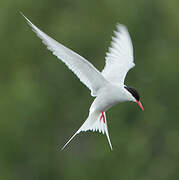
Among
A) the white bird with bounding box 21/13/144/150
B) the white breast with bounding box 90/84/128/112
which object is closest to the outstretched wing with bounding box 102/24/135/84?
the white bird with bounding box 21/13/144/150

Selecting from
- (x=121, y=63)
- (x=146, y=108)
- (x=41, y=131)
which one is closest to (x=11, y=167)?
(x=41, y=131)

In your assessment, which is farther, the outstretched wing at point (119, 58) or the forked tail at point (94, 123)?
the outstretched wing at point (119, 58)

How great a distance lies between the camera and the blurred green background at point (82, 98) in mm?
18578

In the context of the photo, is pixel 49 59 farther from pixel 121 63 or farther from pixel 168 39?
pixel 121 63

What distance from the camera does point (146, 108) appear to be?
776 inches

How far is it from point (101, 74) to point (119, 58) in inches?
60.5

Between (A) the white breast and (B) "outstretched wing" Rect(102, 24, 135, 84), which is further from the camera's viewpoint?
(B) "outstretched wing" Rect(102, 24, 135, 84)

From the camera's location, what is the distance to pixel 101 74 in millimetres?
8047

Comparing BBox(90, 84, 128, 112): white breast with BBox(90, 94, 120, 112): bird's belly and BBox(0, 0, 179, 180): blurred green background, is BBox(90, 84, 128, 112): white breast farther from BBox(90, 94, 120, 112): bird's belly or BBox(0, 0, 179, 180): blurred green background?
BBox(0, 0, 179, 180): blurred green background

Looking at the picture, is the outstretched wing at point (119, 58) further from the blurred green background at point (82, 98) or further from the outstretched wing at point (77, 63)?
the blurred green background at point (82, 98)

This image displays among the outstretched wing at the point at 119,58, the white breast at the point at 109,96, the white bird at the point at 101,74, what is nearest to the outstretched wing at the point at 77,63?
the white bird at the point at 101,74

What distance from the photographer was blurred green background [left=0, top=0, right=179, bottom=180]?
1858cm

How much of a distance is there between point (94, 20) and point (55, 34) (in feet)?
5.24

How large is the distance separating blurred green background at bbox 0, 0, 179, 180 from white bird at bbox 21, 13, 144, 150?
27.1 feet
